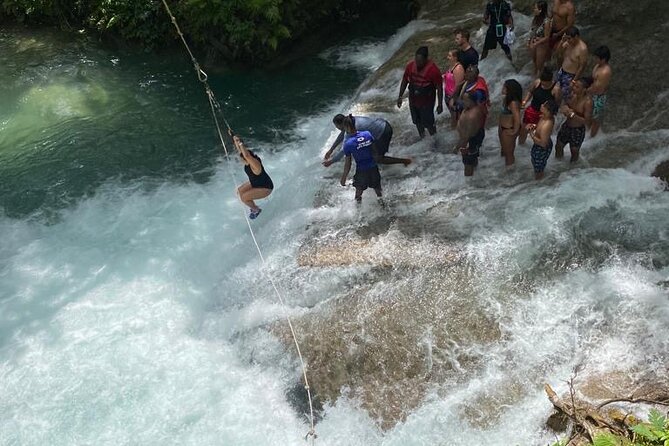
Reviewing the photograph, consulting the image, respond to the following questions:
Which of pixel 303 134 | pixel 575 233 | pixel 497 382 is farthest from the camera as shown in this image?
pixel 303 134

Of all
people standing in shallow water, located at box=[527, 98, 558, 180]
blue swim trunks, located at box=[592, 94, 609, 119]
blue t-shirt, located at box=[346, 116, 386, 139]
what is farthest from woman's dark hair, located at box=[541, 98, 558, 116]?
blue t-shirt, located at box=[346, 116, 386, 139]

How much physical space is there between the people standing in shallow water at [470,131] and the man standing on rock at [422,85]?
1041 millimetres

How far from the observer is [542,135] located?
7203 millimetres

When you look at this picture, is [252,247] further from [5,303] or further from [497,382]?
[497,382]

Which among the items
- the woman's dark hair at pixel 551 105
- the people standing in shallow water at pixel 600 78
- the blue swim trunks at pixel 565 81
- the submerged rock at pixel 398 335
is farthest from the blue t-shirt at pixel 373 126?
the people standing in shallow water at pixel 600 78

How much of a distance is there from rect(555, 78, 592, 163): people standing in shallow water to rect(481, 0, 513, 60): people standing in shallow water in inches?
121

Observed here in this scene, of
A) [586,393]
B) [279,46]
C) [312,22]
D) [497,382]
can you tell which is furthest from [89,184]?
[586,393]

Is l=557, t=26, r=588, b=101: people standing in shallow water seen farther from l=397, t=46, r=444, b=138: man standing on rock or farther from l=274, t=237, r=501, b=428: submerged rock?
l=274, t=237, r=501, b=428: submerged rock

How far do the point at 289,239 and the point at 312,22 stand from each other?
8589mm

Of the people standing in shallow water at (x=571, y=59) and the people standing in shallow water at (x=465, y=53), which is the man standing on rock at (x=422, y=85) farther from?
the people standing in shallow water at (x=571, y=59)

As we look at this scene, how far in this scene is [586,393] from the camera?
5547 millimetres

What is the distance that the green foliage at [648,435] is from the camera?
4789 mm

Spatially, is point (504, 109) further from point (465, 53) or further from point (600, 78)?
point (465, 53)

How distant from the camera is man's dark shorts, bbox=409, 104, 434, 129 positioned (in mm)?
8996
